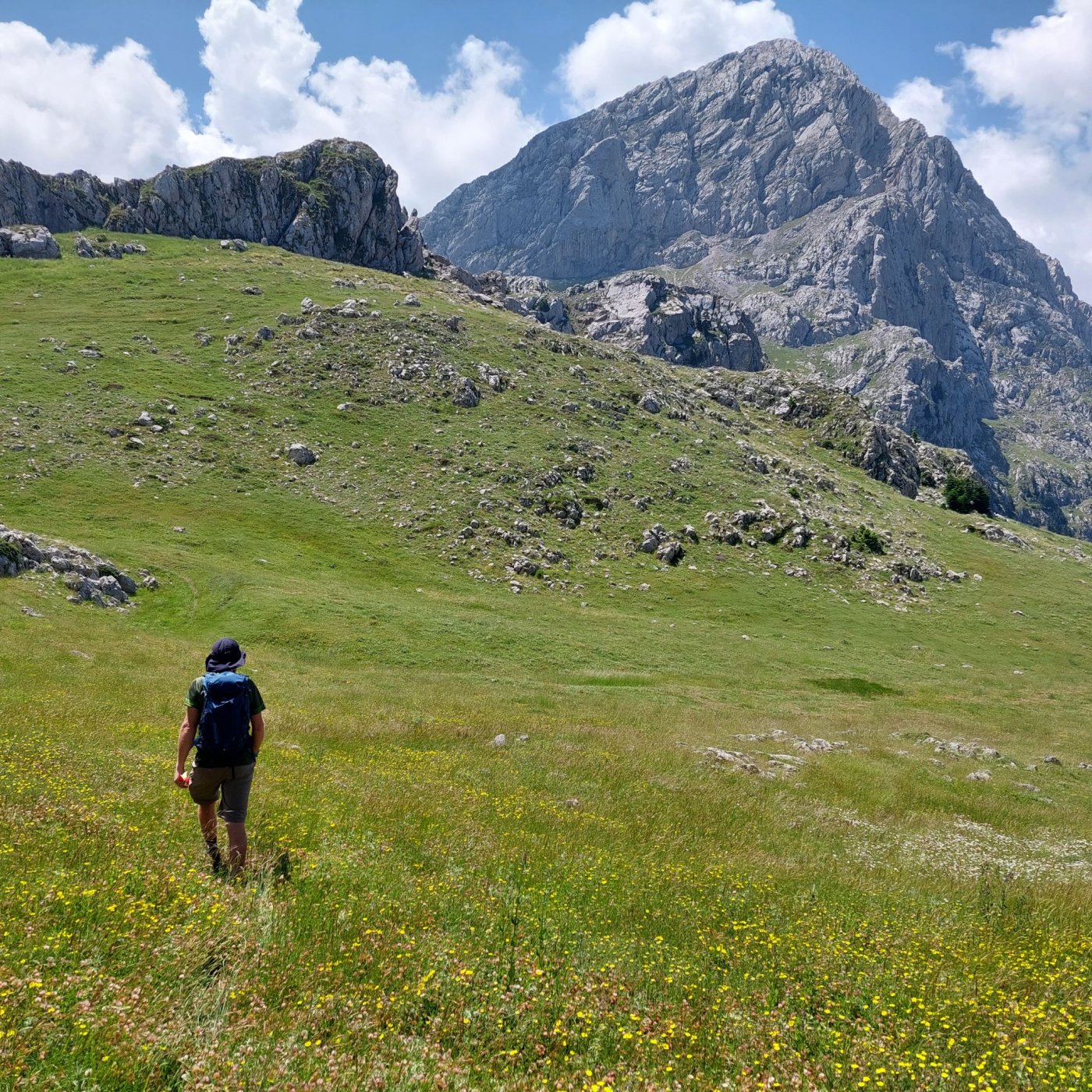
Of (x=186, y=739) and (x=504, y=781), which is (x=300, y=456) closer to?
(x=504, y=781)

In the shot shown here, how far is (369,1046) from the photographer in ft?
17.7

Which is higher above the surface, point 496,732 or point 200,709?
point 200,709

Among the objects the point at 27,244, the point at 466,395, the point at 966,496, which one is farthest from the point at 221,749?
the point at 27,244

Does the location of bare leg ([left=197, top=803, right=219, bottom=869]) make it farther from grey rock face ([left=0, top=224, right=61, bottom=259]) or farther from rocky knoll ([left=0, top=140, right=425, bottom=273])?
rocky knoll ([left=0, top=140, right=425, bottom=273])

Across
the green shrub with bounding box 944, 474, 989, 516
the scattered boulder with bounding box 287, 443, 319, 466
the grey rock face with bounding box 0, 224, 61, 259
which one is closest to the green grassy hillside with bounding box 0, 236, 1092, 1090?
the scattered boulder with bounding box 287, 443, 319, 466

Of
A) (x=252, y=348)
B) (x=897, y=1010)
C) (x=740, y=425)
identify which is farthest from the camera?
(x=740, y=425)

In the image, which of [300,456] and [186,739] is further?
[300,456]

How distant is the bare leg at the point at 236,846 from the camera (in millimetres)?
8906

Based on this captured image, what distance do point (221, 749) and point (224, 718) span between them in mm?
449

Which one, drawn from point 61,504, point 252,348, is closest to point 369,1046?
point 61,504

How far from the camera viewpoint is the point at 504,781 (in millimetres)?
16562

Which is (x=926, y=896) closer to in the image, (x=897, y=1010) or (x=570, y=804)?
(x=897, y=1010)

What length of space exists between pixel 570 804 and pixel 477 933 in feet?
24.5

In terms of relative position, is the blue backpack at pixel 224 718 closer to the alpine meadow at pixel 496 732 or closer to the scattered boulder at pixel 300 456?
the alpine meadow at pixel 496 732
